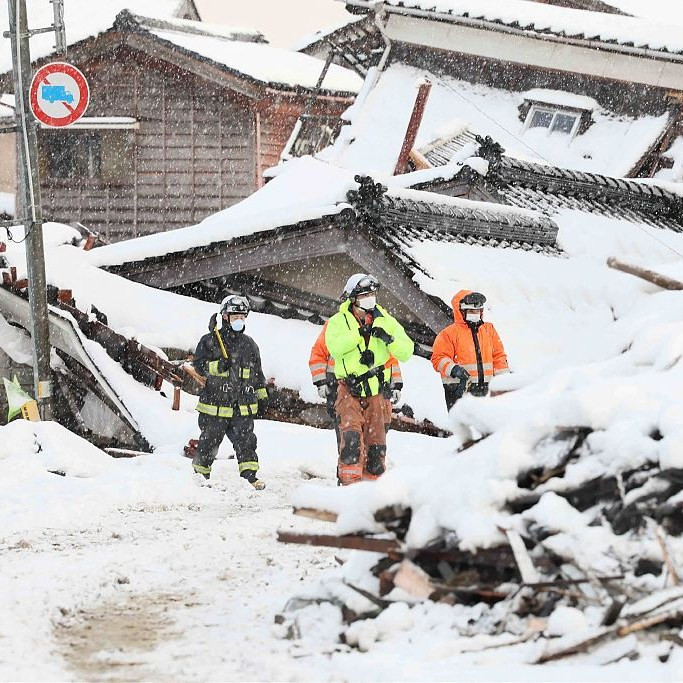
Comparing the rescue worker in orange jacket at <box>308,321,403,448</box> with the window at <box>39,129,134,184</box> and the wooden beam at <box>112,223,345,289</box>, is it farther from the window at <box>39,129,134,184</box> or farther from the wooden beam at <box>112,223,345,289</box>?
the window at <box>39,129,134,184</box>

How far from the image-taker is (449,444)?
562 centimetres

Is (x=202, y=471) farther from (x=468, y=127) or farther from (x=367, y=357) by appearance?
(x=468, y=127)

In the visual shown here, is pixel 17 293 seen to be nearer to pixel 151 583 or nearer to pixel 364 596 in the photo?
pixel 151 583

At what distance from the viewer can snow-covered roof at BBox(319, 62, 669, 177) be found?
66.1 feet

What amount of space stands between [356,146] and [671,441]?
16976 mm

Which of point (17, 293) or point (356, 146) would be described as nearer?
point (17, 293)

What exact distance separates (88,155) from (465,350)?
17.8 m

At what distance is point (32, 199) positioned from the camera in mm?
11883

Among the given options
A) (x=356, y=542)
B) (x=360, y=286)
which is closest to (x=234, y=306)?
(x=360, y=286)

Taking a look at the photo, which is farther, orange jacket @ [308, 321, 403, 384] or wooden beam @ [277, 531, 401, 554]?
orange jacket @ [308, 321, 403, 384]

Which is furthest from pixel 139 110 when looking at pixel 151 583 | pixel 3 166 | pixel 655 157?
pixel 151 583

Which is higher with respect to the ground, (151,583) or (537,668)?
(537,668)

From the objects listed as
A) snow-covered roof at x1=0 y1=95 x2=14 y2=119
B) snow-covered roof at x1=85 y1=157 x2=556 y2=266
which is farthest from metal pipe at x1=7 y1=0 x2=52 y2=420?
snow-covered roof at x1=0 y1=95 x2=14 y2=119

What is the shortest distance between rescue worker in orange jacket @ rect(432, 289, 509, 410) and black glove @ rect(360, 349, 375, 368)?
90 cm
